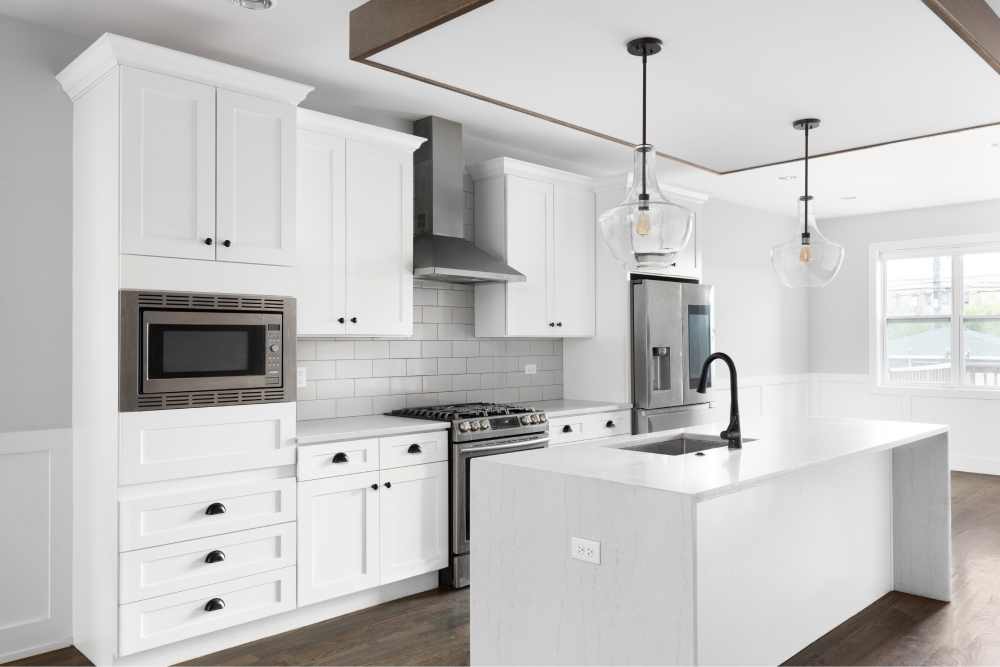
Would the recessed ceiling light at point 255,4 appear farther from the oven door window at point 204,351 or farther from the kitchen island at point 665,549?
the kitchen island at point 665,549

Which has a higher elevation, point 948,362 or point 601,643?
point 948,362

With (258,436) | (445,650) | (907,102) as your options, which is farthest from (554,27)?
(445,650)

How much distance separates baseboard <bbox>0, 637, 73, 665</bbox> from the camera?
120 inches

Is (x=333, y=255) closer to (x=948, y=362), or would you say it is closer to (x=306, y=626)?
(x=306, y=626)

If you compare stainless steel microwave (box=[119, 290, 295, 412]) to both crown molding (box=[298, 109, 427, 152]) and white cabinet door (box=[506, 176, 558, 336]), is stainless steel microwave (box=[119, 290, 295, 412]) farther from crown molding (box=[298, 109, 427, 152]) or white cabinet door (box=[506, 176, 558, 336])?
white cabinet door (box=[506, 176, 558, 336])

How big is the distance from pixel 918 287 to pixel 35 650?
7928mm

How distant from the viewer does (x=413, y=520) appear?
382 cm

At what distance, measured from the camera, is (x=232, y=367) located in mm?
3227

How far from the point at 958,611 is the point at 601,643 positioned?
7.57 feet

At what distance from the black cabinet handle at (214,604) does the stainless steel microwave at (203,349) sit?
0.82m

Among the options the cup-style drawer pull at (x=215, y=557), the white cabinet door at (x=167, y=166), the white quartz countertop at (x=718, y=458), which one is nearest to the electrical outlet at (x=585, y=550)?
the white quartz countertop at (x=718, y=458)

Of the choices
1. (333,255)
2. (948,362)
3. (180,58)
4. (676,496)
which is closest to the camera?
(676,496)

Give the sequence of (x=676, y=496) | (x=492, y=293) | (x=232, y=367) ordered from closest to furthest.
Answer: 1. (x=676, y=496)
2. (x=232, y=367)
3. (x=492, y=293)

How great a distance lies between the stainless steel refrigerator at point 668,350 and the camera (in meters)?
5.11
